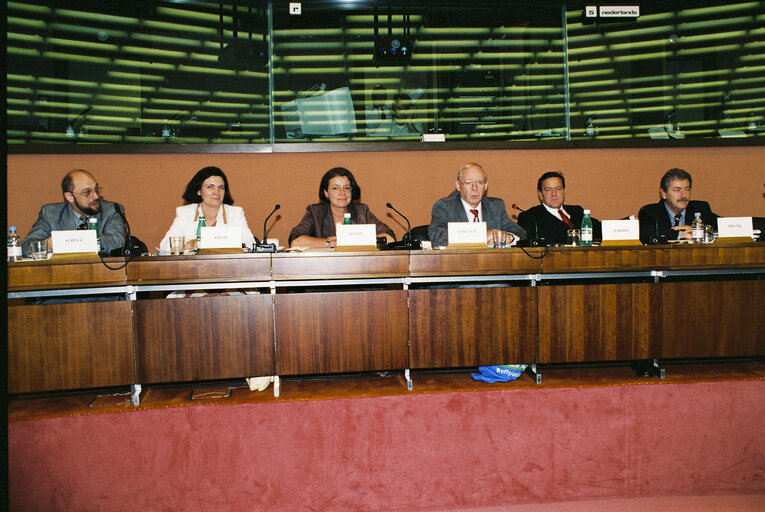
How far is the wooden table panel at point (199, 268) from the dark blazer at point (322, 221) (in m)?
0.85

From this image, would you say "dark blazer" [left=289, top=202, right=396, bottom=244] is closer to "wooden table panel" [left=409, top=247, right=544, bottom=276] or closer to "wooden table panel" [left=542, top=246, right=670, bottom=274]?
"wooden table panel" [left=409, top=247, right=544, bottom=276]

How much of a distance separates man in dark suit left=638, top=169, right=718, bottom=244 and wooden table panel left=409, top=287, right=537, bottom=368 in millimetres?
1351

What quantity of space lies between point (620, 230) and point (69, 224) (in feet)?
9.49

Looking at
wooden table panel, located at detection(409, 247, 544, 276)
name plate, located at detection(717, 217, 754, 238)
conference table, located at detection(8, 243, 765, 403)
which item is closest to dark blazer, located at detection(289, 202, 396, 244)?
conference table, located at detection(8, 243, 765, 403)

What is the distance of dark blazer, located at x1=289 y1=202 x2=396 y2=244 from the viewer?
9.82 feet

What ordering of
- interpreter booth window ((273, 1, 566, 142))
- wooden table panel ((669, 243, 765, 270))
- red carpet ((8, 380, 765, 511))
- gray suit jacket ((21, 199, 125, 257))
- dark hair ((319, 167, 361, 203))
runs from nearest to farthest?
red carpet ((8, 380, 765, 511))
wooden table panel ((669, 243, 765, 270))
gray suit jacket ((21, 199, 125, 257))
dark hair ((319, 167, 361, 203))
interpreter booth window ((273, 1, 566, 142))

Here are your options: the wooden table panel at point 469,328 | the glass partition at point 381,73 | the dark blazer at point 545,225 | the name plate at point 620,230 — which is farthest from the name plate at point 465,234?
the glass partition at point 381,73

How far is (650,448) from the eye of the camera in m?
2.05

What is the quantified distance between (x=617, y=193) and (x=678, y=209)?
2.36 ft

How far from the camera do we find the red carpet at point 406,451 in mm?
1859

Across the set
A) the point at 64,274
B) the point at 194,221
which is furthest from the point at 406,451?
the point at 194,221

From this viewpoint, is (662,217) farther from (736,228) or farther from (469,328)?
(469,328)

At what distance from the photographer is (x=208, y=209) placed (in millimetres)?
2947

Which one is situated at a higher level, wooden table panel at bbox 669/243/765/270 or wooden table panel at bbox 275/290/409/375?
wooden table panel at bbox 669/243/765/270
